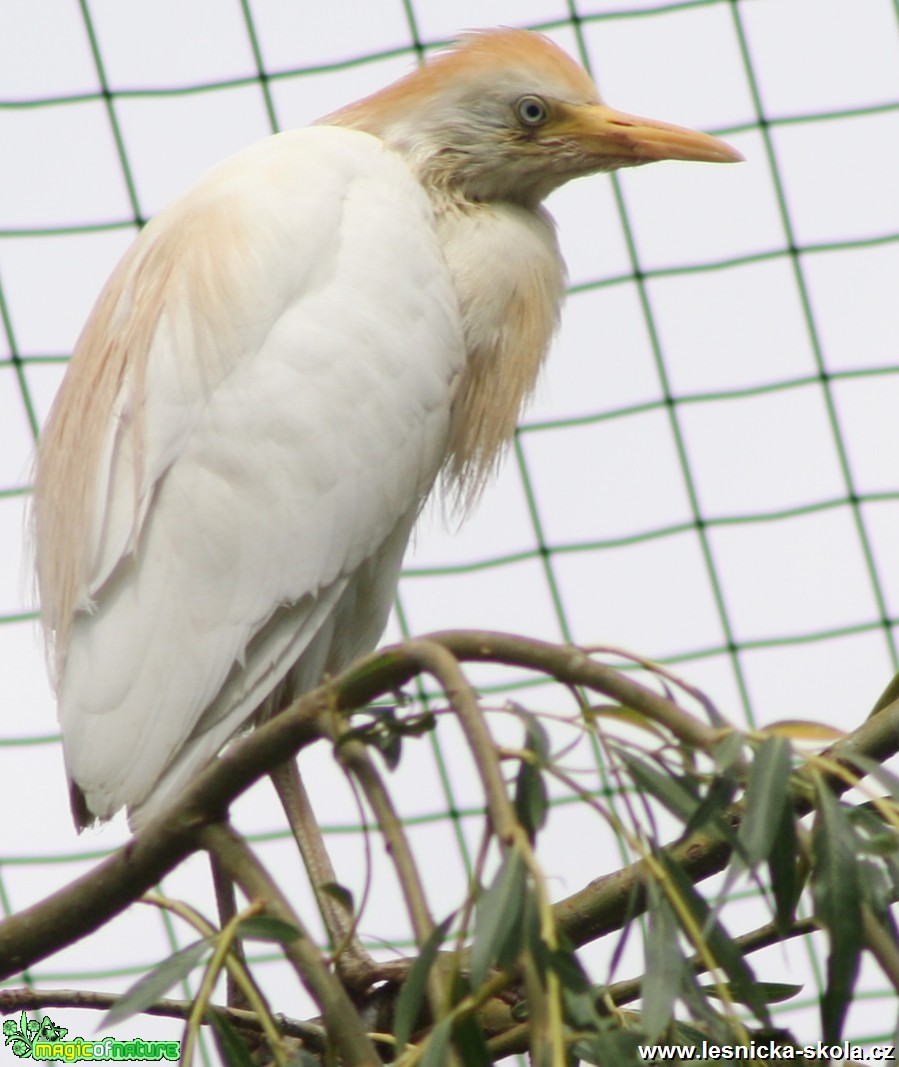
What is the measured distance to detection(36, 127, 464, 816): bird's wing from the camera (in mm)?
1626

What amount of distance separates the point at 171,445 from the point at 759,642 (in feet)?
5.74

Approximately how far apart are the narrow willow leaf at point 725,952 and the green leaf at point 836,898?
0.04 metres

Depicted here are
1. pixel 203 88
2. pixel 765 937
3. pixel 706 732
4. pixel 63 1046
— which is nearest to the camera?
pixel 706 732

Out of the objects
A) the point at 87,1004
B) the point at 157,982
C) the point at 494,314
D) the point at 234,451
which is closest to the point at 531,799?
the point at 157,982

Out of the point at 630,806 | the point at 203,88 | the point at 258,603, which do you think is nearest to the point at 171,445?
the point at 258,603

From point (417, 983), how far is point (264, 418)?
921mm

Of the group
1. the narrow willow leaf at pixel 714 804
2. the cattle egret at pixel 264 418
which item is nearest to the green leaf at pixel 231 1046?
the narrow willow leaf at pixel 714 804

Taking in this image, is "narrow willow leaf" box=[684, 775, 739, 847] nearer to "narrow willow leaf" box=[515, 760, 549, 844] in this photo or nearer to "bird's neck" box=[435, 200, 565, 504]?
"narrow willow leaf" box=[515, 760, 549, 844]

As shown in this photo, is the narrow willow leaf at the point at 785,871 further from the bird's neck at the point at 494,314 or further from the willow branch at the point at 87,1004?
the bird's neck at the point at 494,314

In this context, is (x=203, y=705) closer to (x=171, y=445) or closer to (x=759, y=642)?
(x=171, y=445)

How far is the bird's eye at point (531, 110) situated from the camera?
81.4 inches

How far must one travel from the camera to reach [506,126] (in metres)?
2.07

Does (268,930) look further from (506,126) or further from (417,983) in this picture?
(506,126)

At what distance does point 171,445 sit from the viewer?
1.69 metres
